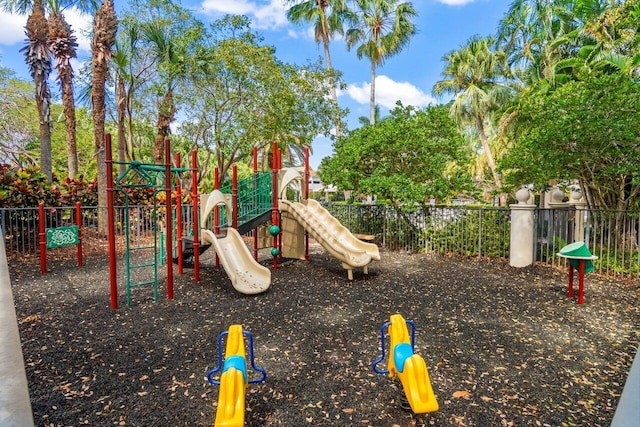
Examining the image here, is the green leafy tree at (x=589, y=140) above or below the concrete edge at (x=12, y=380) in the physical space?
above

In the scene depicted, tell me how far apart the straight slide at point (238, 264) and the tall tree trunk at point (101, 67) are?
21.2 ft

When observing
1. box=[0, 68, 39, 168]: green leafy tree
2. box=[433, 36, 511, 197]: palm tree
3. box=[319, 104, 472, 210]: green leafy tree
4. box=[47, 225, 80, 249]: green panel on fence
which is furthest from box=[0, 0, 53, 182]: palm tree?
box=[433, 36, 511, 197]: palm tree

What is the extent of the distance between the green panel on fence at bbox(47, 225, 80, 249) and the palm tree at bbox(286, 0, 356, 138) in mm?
15517

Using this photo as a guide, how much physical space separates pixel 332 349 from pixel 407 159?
7166 millimetres

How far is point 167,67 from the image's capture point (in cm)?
1288

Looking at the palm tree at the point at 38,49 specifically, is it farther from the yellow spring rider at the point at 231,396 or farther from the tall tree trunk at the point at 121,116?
the yellow spring rider at the point at 231,396

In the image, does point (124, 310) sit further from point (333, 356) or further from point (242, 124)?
point (242, 124)

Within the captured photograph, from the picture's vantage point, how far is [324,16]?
19.5 meters

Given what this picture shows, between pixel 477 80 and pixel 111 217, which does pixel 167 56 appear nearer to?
pixel 111 217

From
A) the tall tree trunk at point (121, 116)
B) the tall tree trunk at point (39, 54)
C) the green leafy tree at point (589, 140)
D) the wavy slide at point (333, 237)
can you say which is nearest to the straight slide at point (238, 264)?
the wavy slide at point (333, 237)

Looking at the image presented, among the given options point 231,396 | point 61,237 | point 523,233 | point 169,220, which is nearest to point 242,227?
point 169,220

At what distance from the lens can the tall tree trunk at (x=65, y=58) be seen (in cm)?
1352

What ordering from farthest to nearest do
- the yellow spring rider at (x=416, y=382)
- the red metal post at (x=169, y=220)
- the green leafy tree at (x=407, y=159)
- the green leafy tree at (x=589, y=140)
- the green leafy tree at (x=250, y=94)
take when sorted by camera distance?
1. the green leafy tree at (x=250, y=94)
2. the green leafy tree at (x=407, y=159)
3. the green leafy tree at (x=589, y=140)
4. the red metal post at (x=169, y=220)
5. the yellow spring rider at (x=416, y=382)

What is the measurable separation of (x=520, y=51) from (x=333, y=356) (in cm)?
2039
